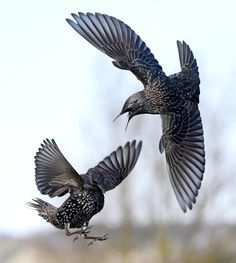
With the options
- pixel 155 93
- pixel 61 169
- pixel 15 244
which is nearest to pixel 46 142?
pixel 61 169

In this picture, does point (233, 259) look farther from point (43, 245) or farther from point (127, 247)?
point (43, 245)

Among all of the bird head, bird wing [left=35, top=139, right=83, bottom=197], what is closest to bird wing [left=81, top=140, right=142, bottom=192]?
bird wing [left=35, top=139, right=83, bottom=197]

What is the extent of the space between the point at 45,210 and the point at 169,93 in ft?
2.59

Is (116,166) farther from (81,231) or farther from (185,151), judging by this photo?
(81,231)

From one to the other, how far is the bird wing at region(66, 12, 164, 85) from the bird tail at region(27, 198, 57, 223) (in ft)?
2.57

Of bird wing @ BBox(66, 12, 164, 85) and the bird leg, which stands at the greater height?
bird wing @ BBox(66, 12, 164, 85)

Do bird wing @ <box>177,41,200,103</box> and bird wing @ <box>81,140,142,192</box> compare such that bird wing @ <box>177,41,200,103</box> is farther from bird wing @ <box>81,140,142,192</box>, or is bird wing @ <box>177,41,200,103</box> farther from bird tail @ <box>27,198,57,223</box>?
bird tail @ <box>27,198,57,223</box>

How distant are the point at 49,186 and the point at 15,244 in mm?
28286

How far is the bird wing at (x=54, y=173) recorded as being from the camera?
5.10 meters

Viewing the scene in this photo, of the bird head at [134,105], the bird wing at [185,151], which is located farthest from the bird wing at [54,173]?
the bird wing at [185,151]

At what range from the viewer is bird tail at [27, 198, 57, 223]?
5.20 metres

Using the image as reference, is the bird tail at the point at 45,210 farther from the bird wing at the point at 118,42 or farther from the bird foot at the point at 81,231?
the bird wing at the point at 118,42

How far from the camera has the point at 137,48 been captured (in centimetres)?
589

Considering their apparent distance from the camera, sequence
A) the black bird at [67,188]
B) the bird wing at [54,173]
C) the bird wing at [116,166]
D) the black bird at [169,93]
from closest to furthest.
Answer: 1. the black bird at [67,188]
2. the bird wing at [54,173]
3. the bird wing at [116,166]
4. the black bird at [169,93]
